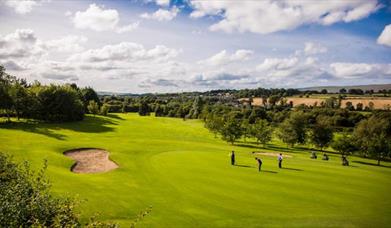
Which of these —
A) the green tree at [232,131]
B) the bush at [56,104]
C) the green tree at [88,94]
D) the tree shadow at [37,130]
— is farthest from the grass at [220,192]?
the green tree at [88,94]

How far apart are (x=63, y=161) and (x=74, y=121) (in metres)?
64.8

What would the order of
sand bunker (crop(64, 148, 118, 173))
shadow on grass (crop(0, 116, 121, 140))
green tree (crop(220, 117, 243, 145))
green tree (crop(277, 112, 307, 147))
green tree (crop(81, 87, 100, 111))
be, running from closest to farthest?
sand bunker (crop(64, 148, 118, 173)) → shadow on grass (crop(0, 116, 121, 140)) → green tree (crop(220, 117, 243, 145)) → green tree (crop(277, 112, 307, 147)) → green tree (crop(81, 87, 100, 111))

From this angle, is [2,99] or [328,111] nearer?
[2,99]

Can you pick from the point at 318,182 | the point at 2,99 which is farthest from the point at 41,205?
the point at 2,99

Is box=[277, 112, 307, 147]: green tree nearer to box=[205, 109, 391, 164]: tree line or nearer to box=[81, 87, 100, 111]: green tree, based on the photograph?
box=[205, 109, 391, 164]: tree line

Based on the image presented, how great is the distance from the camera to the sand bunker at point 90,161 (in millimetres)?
38312

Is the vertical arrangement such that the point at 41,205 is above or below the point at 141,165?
above

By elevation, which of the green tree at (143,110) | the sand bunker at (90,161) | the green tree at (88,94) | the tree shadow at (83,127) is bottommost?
the sand bunker at (90,161)

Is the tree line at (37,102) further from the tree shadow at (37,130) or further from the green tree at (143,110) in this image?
the green tree at (143,110)

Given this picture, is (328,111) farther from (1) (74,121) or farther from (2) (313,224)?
(2) (313,224)

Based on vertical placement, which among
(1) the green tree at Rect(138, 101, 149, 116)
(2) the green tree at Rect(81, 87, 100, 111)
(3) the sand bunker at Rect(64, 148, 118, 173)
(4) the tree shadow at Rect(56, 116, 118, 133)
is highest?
(2) the green tree at Rect(81, 87, 100, 111)

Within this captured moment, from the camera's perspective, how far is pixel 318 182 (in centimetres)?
3522

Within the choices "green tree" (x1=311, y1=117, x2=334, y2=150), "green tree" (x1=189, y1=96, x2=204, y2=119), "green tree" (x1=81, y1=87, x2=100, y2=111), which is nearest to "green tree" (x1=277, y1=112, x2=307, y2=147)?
"green tree" (x1=311, y1=117, x2=334, y2=150)

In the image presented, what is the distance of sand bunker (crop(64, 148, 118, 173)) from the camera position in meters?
38.3
